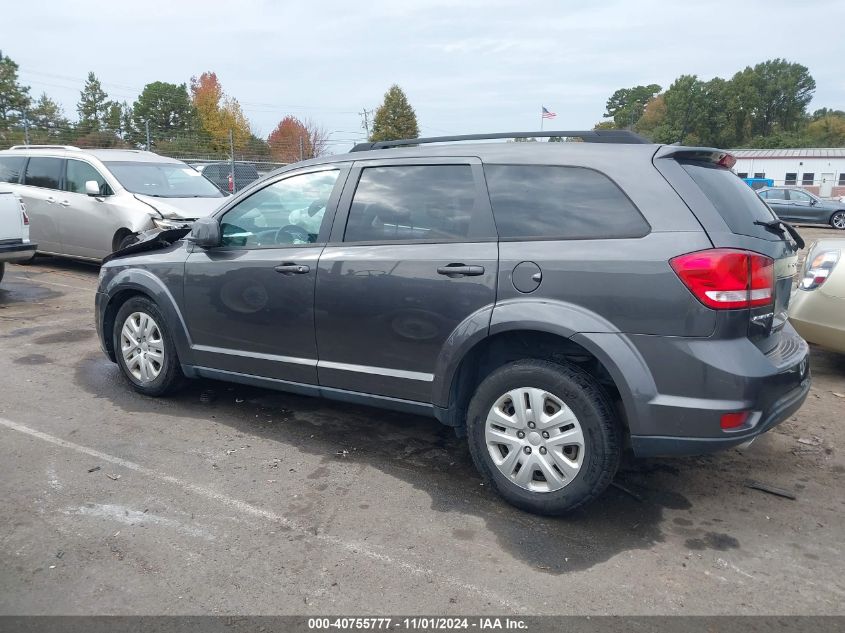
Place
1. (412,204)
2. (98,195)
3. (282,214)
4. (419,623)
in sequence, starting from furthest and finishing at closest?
(98,195), (282,214), (412,204), (419,623)

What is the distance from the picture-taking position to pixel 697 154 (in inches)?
141

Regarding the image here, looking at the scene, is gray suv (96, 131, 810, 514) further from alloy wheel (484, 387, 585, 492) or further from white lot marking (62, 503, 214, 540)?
white lot marking (62, 503, 214, 540)

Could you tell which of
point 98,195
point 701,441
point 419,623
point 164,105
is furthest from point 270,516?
point 164,105

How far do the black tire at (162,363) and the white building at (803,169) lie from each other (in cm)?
5776

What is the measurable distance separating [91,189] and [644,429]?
891 centimetres

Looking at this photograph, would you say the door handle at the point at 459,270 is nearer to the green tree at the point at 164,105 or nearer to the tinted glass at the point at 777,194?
the tinted glass at the point at 777,194

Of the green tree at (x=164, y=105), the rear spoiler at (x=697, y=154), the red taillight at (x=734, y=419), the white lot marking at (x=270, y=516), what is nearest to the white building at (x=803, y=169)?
the green tree at (x=164, y=105)

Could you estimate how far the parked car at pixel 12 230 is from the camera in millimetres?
8656

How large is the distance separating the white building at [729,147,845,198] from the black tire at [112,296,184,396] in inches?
2274

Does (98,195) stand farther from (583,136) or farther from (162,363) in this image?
A: (583,136)

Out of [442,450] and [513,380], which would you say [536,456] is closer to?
[513,380]

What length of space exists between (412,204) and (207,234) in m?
1.52

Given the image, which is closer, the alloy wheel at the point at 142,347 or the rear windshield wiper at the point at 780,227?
the rear windshield wiper at the point at 780,227

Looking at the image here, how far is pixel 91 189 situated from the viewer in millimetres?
9742
